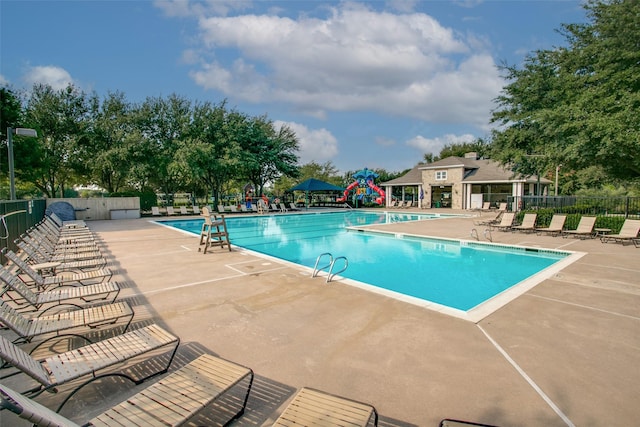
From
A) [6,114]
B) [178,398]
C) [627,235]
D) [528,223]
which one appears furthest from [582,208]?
[6,114]

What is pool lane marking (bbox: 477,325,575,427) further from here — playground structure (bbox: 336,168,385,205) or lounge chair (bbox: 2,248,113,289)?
playground structure (bbox: 336,168,385,205)

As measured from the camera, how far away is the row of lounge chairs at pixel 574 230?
11031 mm

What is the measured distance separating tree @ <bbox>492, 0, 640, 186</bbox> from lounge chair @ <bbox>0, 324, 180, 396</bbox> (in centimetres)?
1719

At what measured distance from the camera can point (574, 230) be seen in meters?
13.0

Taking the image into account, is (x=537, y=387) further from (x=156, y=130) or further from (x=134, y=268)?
(x=156, y=130)

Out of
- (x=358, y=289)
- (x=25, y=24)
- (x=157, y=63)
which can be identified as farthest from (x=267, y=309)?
(x=157, y=63)

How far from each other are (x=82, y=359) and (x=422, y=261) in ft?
29.6

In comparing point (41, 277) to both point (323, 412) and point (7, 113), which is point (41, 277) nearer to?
point (323, 412)

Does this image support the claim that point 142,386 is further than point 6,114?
→ No

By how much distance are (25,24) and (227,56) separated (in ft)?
29.1

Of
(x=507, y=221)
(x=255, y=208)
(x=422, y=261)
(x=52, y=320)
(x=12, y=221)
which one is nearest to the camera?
(x=52, y=320)

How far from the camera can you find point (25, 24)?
1321 cm

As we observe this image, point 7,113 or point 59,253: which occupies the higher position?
point 7,113

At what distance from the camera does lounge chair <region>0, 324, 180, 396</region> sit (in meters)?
2.39
